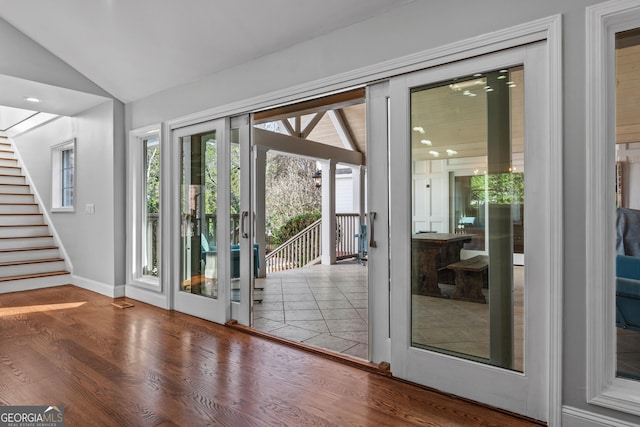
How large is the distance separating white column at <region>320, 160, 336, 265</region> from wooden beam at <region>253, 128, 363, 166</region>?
249 millimetres

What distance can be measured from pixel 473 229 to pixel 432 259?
1.10 feet

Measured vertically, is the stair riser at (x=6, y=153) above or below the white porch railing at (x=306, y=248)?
above

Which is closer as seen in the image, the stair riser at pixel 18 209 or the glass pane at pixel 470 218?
the glass pane at pixel 470 218

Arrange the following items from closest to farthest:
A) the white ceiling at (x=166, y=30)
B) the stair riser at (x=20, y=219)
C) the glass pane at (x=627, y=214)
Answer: the glass pane at (x=627, y=214) → the white ceiling at (x=166, y=30) → the stair riser at (x=20, y=219)

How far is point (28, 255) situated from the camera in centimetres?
584

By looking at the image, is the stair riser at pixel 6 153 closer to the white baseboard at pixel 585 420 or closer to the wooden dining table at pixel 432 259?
the wooden dining table at pixel 432 259

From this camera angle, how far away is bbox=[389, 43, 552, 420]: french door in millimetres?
2086

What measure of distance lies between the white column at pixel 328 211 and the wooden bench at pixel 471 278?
5729 mm

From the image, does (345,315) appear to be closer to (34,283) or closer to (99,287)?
(99,287)

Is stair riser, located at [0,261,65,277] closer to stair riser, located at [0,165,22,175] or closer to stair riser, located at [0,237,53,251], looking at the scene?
stair riser, located at [0,237,53,251]

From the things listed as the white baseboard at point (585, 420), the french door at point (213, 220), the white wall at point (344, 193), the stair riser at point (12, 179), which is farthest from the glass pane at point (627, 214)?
the white wall at point (344, 193)

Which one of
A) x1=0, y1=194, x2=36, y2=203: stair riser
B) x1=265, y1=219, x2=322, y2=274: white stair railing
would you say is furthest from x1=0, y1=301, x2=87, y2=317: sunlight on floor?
x1=265, y1=219, x2=322, y2=274: white stair railing

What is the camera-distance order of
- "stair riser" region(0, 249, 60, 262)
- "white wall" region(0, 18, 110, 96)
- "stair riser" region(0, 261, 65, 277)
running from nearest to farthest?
1. "white wall" region(0, 18, 110, 96)
2. "stair riser" region(0, 261, 65, 277)
3. "stair riser" region(0, 249, 60, 262)

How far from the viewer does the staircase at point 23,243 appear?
5449 mm
